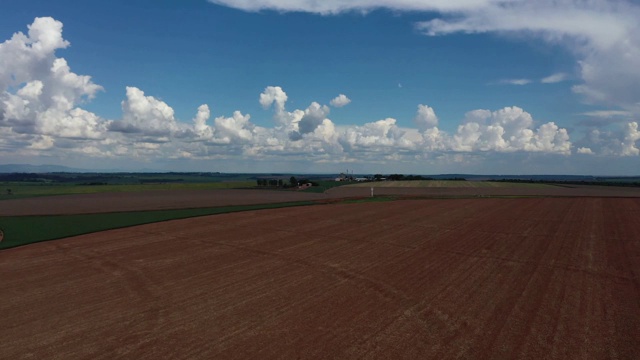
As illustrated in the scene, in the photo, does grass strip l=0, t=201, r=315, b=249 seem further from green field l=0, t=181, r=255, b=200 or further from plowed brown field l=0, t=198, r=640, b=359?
green field l=0, t=181, r=255, b=200

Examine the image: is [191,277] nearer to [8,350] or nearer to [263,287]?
[263,287]

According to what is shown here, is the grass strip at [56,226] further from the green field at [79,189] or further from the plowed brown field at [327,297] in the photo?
the green field at [79,189]

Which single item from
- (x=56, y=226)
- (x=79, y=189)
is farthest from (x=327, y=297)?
(x=79, y=189)

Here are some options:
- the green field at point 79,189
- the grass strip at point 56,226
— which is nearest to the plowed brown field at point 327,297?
the grass strip at point 56,226

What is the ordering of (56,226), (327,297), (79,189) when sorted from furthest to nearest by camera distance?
(79,189), (56,226), (327,297)

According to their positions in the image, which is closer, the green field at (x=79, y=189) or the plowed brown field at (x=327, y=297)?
the plowed brown field at (x=327, y=297)

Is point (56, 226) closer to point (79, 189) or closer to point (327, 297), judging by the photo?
point (327, 297)

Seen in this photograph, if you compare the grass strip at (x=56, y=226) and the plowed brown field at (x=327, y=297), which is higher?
the plowed brown field at (x=327, y=297)

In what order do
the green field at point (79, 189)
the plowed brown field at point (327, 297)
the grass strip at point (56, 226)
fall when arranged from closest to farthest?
the plowed brown field at point (327, 297)
the grass strip at point (56, 226)
the green field at point (79, 189)
